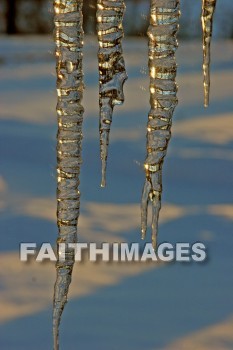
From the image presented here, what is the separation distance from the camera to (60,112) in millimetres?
2047

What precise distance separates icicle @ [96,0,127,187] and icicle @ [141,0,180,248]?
0.20ft

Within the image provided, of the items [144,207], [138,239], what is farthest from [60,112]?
[138,239]

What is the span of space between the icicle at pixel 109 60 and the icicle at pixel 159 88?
0.06m

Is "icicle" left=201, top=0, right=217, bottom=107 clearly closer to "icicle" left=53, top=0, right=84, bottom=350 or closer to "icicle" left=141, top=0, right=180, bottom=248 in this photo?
"icicle" left=141, top=0, right=180, bottom=248

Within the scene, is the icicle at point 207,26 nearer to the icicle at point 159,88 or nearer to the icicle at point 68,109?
the icicle at point 159,88

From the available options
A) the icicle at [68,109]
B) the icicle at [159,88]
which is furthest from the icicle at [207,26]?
the icicle at [68,109]

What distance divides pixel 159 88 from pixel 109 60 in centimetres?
11

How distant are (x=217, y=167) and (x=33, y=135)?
80 cm

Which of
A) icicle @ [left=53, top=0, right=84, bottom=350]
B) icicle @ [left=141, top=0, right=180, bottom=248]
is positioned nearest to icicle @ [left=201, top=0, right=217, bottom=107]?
icicle @ [left=141, top=0, right=180, bottom=248]

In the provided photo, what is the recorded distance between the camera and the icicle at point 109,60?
6.65 ft

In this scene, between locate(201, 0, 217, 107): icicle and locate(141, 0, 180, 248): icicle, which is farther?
locate(201, 0, 217, 107): icicle

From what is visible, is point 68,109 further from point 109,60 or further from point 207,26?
point 207,26

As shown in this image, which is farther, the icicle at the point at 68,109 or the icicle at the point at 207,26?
the icicle at the point at 207,26

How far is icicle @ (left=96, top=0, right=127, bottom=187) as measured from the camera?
2.03 meters
